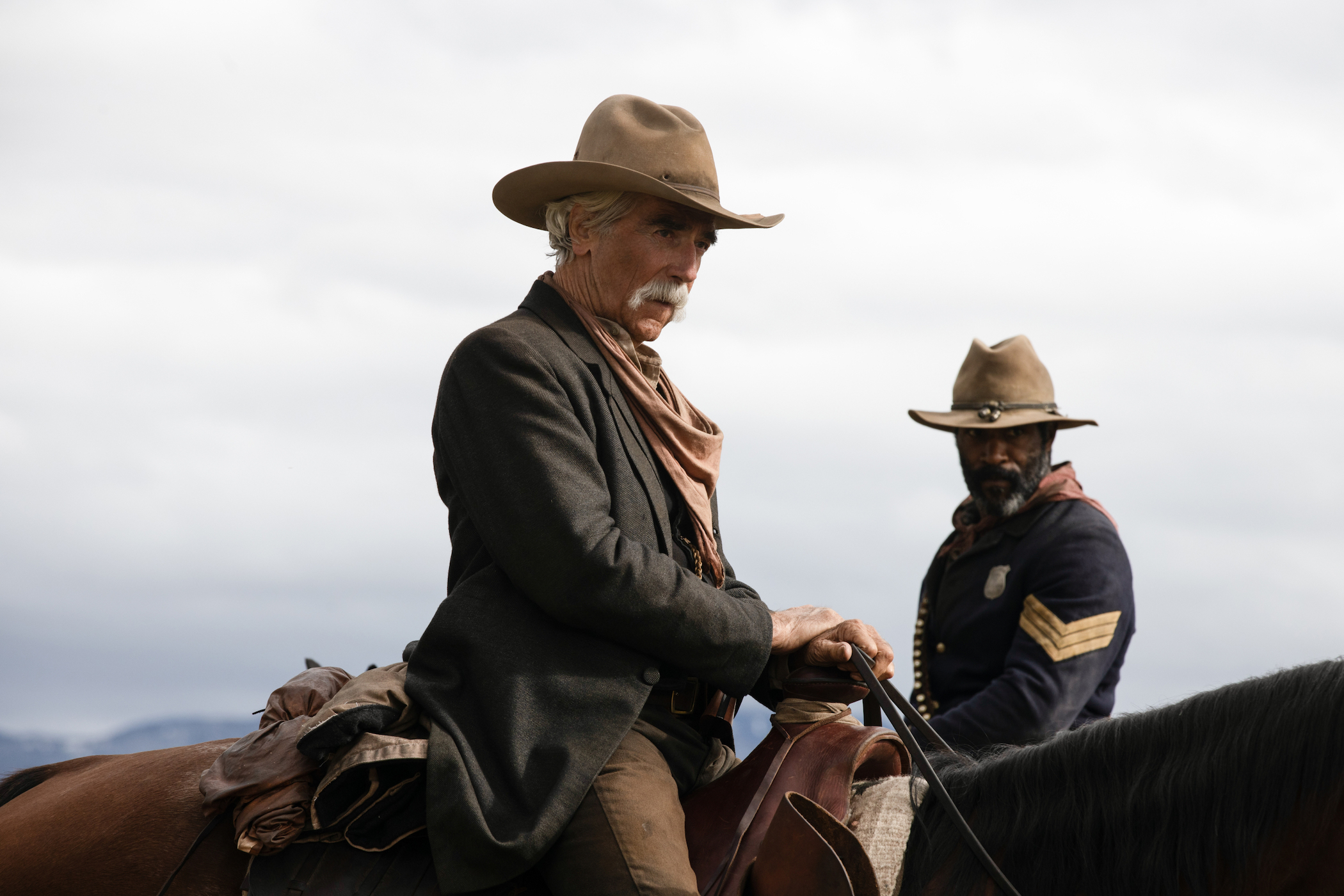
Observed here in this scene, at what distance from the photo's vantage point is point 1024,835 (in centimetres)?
271

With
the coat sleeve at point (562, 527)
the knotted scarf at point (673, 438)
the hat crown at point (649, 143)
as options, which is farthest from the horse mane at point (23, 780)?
the hat crown at point (649, 143)

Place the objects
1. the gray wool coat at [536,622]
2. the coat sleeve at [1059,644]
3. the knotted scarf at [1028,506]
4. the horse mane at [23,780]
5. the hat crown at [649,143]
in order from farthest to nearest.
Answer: the knotted scarf at [1028,506], the coat sleeve at [1059,644], the horse mane at [23,780], the hat crown at [649,143], the gray wool coat at [536,622]

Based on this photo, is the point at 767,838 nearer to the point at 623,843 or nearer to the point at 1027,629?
the point at 623,843

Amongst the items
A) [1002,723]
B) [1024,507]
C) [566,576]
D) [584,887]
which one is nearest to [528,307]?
[566,576]

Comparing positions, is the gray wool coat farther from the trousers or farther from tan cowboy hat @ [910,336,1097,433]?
tan cowboy hat @ [910,336,1097,433]

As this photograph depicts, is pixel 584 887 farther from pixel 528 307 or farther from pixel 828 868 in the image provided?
pixel 528 307

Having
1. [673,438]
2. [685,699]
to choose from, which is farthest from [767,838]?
[673,438]

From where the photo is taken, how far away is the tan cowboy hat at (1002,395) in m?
6.77

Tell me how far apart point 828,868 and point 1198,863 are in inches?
29.5

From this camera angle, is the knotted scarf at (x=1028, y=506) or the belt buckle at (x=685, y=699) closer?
the belt buckle at (x=685, y=699)

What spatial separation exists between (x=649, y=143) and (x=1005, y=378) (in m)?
3.96

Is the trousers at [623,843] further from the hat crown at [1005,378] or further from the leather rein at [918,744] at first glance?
the hat crown at [1005,378]

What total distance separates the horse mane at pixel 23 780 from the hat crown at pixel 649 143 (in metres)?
2.34

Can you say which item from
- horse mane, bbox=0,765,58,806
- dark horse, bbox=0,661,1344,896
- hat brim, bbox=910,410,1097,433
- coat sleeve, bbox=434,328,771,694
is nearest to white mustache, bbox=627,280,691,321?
coat sleeve, bbox=434,328,771,694
